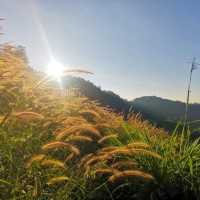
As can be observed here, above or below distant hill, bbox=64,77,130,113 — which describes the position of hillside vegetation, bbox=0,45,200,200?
below

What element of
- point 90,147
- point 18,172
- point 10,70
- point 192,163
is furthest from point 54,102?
point 18,172

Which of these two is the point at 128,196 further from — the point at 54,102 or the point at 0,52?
the point at 0,52

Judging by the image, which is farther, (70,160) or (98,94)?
(98,94)

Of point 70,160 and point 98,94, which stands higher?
point 98,94

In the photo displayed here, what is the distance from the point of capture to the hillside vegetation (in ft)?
13.7

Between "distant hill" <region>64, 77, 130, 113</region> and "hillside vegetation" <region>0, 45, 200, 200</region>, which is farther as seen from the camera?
"distant hill" <region>64, 77, 130, 113</region>

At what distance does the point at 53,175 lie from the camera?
14.9ft

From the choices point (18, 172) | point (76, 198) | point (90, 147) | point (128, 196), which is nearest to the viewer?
point (18, 172)

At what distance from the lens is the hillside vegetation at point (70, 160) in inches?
165

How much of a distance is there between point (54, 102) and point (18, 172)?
2.48 m

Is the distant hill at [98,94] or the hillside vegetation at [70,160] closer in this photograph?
the hillside vegetation at [70,160]

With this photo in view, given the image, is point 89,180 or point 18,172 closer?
point 18,172

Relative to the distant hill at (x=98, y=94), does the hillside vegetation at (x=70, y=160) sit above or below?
below

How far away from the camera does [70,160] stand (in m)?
5.74
